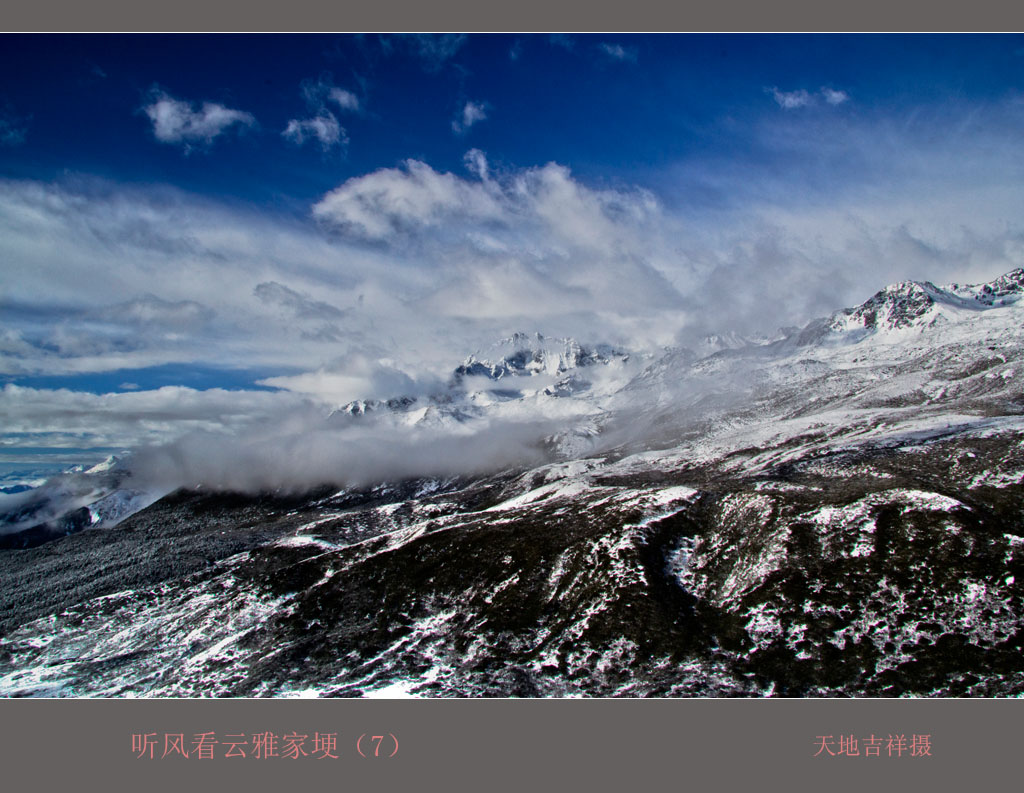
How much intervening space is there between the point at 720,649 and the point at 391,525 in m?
106

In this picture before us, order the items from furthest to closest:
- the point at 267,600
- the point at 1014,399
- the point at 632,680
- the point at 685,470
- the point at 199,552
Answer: the point at 1014,399 → the point at 685,470 → the point at 199,552 → the point at 267,600 → the point at 632,680

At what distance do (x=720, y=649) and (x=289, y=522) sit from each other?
165028mm

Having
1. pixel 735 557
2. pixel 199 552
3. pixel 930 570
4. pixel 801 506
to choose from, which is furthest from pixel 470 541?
pixel 199 552

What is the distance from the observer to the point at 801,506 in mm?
75250

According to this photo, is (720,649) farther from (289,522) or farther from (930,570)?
(289,522)

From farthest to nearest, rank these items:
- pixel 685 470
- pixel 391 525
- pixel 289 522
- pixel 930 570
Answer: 1. pixel 289 522
2. pixel 685 470
3. pixel 391 525
4. pixel 930 570

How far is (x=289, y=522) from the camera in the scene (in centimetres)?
18875

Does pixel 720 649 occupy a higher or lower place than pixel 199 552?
lower

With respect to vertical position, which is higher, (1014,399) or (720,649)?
(1014,399)

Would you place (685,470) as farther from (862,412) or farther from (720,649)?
(720,649)

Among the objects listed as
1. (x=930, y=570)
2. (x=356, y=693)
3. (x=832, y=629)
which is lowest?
(x=356, y=693)

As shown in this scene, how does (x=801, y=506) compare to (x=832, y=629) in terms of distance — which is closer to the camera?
(x=832, y=629)

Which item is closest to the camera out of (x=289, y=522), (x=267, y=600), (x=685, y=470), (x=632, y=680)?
(x=632, y=680)

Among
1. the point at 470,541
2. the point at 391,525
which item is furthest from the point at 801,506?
the point at 391,525
